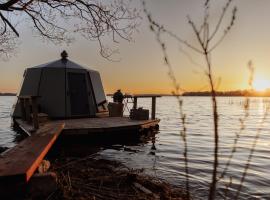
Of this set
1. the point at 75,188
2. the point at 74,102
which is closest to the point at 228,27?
the point at 75,188

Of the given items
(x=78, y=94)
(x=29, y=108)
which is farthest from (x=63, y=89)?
(x=29, y=108)

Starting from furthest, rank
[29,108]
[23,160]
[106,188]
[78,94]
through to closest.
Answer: [78,94], [29,108], [106,188], [23,160]

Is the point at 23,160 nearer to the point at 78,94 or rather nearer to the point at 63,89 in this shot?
the point at 63,89

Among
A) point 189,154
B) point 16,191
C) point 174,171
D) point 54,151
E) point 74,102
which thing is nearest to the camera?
point 16,191

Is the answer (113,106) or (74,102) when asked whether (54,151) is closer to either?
(74,102)

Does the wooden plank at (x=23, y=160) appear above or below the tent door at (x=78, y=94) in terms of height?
below

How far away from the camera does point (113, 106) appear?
1770cm

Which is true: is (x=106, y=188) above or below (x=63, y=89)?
below

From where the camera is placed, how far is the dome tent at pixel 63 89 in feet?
52.1

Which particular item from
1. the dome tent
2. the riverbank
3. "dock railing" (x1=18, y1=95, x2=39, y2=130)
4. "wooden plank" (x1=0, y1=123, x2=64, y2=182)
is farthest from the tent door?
the riverbank

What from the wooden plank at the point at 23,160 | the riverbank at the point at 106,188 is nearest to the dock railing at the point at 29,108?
the wooden plank at the point at 23,160

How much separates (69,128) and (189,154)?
15.2 feet

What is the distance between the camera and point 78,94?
1642cm

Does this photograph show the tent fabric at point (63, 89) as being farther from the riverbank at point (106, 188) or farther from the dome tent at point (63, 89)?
the riverbank at point (106, 188)
